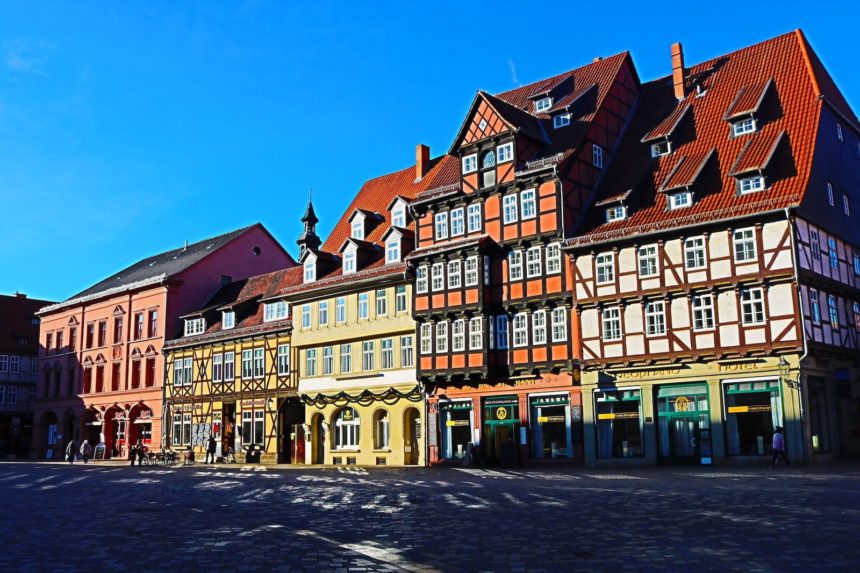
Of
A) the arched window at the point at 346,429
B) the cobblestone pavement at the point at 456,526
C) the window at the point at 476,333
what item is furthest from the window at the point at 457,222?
the cobblestone pavement at the point at 456,526

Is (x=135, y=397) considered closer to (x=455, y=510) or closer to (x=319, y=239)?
(x=319, y=239)

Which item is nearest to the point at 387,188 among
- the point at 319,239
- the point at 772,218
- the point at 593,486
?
the point at 319,239

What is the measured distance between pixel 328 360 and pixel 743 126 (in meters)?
24.7

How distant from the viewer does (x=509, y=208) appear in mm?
41062

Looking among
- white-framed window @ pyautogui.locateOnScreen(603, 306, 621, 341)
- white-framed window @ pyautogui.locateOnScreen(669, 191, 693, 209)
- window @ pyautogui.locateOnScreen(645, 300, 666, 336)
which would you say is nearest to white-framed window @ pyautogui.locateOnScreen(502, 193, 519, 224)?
white-framed window @ pyautogui.locateOnScreen(603, 306, 621, 341)

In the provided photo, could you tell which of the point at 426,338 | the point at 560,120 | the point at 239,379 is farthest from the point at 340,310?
the point at 560,120

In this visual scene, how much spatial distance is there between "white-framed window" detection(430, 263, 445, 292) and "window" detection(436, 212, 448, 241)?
5.65 feet

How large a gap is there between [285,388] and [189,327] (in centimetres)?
1242

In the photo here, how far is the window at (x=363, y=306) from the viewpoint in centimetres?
4703

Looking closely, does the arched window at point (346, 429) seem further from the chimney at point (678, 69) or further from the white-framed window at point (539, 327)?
the chimney at point (678, 69)

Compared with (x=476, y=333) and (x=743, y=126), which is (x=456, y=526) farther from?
(x=743, y=126)

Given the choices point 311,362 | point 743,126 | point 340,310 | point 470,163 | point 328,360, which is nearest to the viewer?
point 743,126

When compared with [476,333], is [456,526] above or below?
below

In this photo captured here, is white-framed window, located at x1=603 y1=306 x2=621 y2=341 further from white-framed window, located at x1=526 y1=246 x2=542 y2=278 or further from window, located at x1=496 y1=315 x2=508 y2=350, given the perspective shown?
window, located at x1=496 y1=315 x2=508 y2=350
